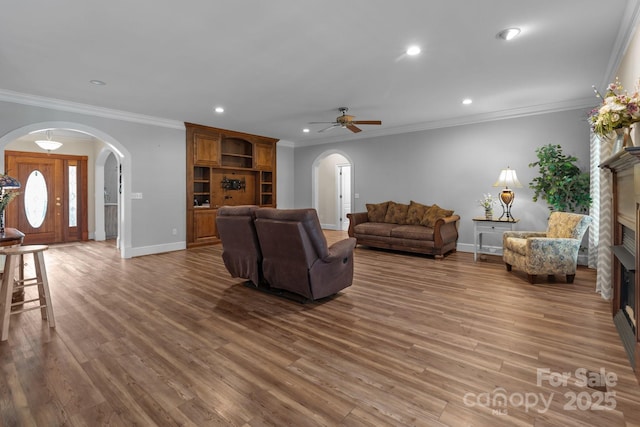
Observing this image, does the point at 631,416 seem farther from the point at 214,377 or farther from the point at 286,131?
the point at 286,131

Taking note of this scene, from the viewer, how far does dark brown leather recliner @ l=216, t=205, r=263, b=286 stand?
3.61m

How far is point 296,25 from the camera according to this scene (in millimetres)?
2785

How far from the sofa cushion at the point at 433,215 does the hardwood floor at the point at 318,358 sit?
2.24 m

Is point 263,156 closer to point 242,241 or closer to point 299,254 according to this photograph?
point 242,241

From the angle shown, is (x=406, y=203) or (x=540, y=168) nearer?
(x=540, y=168)

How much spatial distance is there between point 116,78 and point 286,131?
4031 millimetres

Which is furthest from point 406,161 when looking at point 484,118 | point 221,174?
point 221,174

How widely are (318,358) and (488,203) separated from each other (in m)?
4.77

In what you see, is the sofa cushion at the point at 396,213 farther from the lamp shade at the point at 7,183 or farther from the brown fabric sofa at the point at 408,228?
the lamp shade at the point at 7,183

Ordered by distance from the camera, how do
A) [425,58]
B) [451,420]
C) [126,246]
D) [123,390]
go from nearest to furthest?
[451,420]
[123,390]
[425,58]
[126,246]

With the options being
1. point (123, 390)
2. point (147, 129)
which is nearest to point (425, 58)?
point (123, 390)

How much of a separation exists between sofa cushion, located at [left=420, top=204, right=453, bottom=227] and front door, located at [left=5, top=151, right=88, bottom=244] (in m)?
8.06

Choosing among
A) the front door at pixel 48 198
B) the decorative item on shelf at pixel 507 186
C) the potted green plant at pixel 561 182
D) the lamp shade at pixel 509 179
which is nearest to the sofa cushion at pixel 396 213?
the decorative item on shelf at pixel 507 186

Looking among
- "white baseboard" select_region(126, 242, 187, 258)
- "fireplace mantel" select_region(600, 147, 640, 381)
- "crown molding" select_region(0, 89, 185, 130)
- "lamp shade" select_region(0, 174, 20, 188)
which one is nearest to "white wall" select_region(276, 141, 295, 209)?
"crown molding" select_region(0, 89, 185, 130)
